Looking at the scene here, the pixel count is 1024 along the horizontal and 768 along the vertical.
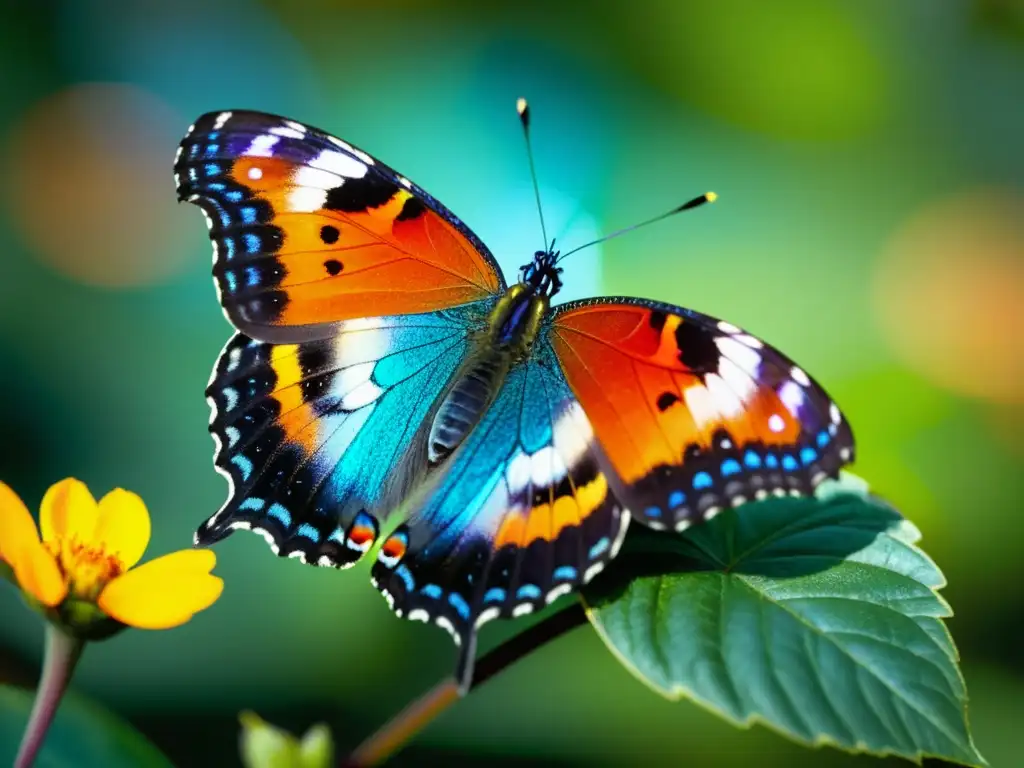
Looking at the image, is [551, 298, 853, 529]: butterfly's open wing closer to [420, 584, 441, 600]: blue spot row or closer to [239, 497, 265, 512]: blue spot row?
[420, 584, 441, 600]: blue spot row

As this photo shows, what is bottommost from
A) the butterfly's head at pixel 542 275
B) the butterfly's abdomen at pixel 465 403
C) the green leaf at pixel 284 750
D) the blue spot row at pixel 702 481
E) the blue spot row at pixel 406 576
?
the green leaf at pixel 284 750

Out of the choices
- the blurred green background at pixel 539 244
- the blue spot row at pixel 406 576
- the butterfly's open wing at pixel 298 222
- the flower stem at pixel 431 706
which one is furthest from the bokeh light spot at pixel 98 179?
the flower stem at pixel 431 706

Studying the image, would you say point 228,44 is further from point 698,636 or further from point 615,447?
point 698,636

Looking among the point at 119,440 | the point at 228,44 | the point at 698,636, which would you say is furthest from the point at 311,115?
the point at 698,636

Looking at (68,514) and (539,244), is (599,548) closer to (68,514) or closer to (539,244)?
(68,514)

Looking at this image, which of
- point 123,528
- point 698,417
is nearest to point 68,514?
point 123,528

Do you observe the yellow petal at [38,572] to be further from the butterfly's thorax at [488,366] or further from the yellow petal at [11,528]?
the butterfly's thorax at [488,366]
